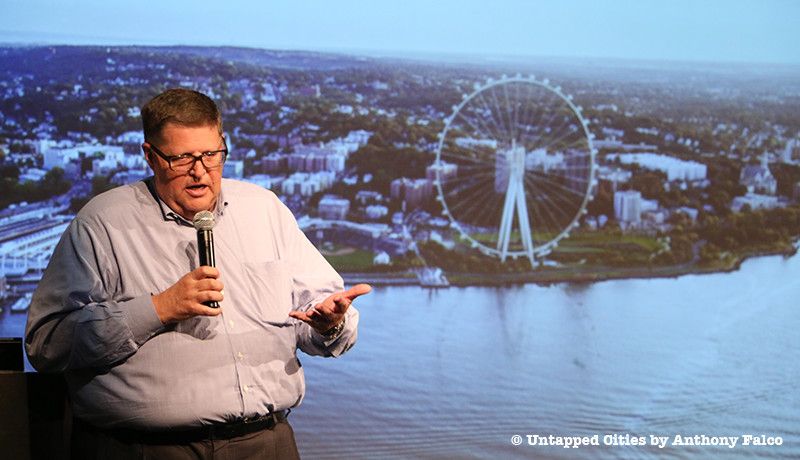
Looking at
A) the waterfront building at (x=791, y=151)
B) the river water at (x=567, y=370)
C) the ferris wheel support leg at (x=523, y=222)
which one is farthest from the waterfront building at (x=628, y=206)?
the waterfront building at (x=791, y=151)

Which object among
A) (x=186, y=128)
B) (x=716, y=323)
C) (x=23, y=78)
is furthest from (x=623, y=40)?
(x=186, y=128)

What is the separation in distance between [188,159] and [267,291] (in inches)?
12.3

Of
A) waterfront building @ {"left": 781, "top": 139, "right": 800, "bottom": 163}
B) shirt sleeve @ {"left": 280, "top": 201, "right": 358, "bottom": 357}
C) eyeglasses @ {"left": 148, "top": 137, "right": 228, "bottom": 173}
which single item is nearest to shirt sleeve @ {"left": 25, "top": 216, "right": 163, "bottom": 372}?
eyeglasses @ {"left": 148, "top": 137, "right": 228, "bottom": 173}

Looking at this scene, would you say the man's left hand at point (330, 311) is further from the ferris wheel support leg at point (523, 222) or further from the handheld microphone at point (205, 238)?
the ferris wheel support leg at point (523, 222)

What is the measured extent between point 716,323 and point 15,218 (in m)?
3.10

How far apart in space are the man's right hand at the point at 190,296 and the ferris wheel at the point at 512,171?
268 centimetres

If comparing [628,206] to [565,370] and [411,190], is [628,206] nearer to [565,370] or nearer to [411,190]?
[565,370]

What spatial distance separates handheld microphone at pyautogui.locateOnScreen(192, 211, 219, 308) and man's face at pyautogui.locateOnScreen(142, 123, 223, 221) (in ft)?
0.19

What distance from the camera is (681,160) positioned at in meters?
4.45

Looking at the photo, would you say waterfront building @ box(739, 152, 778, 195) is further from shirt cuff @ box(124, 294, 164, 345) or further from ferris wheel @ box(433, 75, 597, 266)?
shirt cuff @ box(124, 294, 164, 345)

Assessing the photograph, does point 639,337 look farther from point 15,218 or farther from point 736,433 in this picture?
point 15,218

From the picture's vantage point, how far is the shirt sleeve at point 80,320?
1.74m

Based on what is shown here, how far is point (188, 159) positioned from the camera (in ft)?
6.03

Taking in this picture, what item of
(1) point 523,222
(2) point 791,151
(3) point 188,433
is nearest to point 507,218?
(1) point 523,222
